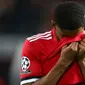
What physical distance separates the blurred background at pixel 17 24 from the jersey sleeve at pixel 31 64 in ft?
6.57

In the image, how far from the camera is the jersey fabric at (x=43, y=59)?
2.27 meters

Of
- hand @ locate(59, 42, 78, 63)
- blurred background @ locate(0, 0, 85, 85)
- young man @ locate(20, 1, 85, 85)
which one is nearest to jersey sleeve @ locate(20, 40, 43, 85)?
young man @ locate(20, 1, 85, 85)

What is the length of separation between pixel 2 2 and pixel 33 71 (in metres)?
2.61

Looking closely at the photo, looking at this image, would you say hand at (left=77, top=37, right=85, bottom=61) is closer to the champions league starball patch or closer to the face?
the face

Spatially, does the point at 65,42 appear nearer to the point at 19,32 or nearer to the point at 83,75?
the point at 83,75

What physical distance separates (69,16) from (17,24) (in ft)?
8.04

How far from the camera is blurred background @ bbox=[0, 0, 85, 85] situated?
4.45 meters

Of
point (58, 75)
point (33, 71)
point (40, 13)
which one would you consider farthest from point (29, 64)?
point (40, 13)

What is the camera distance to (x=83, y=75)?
2.25 metres

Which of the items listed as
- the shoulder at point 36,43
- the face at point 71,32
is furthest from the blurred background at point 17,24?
the face at point 71,32

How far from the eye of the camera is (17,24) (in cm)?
468

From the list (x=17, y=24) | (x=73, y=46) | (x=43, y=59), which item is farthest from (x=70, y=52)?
(x=17, y=24)

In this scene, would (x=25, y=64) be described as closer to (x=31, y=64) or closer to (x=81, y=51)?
(x=31, y=64)

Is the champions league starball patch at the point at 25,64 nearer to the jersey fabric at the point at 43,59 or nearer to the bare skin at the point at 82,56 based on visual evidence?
the jersey fabric at the point at 43,59
